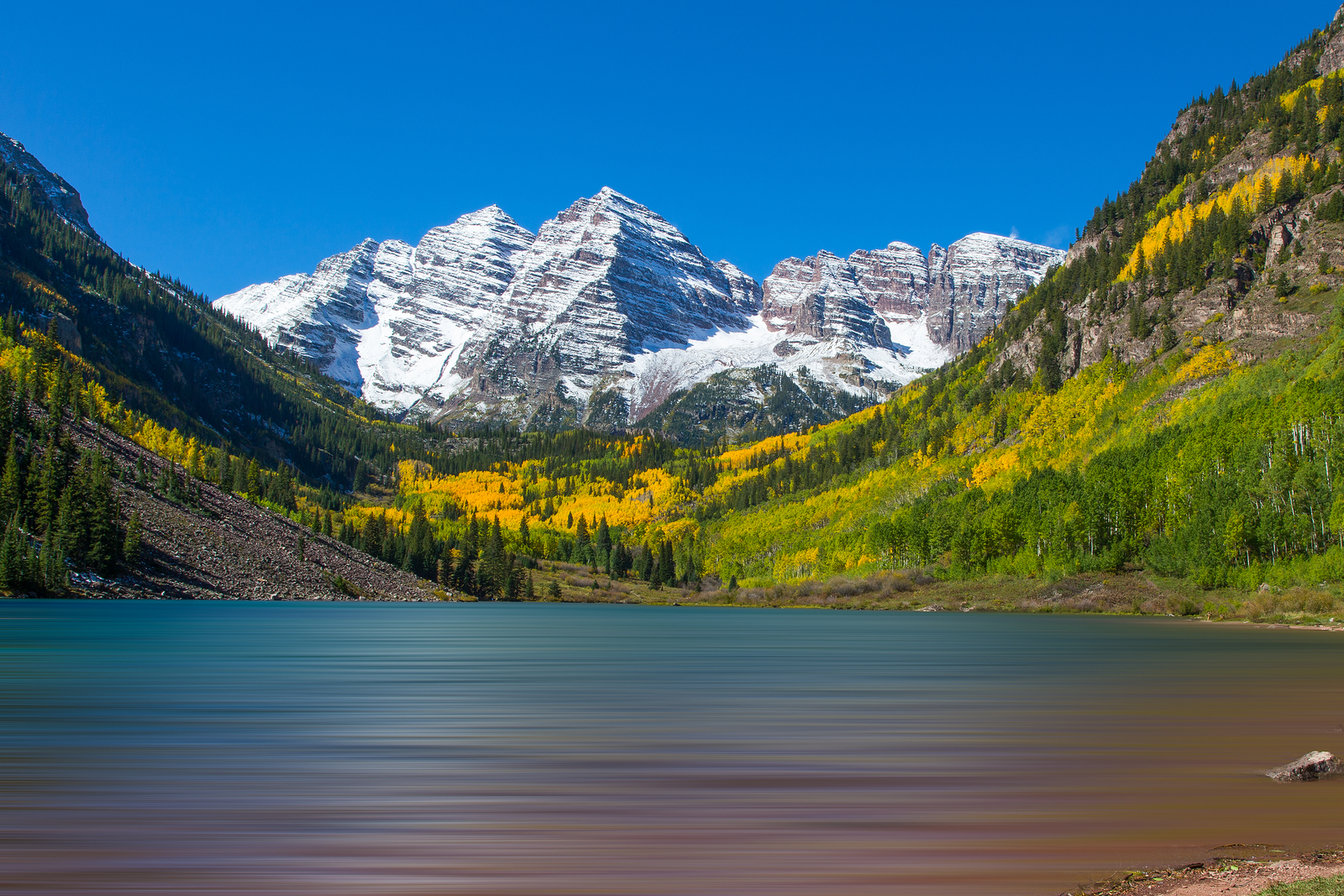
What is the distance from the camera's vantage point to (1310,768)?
705 inches

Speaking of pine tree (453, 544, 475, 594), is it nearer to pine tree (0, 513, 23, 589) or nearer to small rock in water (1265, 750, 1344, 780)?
pine tree (0, 513, 23, 589)

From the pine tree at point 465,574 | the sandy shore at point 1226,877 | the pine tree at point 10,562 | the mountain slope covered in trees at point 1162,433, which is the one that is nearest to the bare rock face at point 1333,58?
the mountain slope covered in trees at point 1162,433

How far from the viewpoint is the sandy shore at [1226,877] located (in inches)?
449

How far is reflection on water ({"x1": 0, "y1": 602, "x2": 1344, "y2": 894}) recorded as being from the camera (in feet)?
41.6

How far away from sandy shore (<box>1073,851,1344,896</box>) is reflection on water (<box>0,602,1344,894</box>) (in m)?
0.68

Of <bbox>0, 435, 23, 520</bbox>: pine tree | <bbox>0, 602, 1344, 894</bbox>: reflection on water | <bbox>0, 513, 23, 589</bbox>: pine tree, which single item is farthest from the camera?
<bbox>0, 435, 23, 520</bbox>: pine tree

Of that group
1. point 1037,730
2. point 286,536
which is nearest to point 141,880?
point 1037,730

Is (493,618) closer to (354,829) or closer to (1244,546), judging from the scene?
(1244,546)

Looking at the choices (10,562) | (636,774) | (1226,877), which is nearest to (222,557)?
(10,562)

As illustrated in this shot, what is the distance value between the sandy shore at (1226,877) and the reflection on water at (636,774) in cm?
68

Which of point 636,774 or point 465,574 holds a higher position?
point 465,574

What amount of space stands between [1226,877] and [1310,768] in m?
8.15

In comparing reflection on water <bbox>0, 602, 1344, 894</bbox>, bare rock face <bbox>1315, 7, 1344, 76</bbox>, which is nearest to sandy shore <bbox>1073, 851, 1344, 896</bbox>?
reflection on water <bbox>0, 602, 1344, 894</bbox>

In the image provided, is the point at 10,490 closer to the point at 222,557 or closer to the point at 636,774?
the point at 222,557
